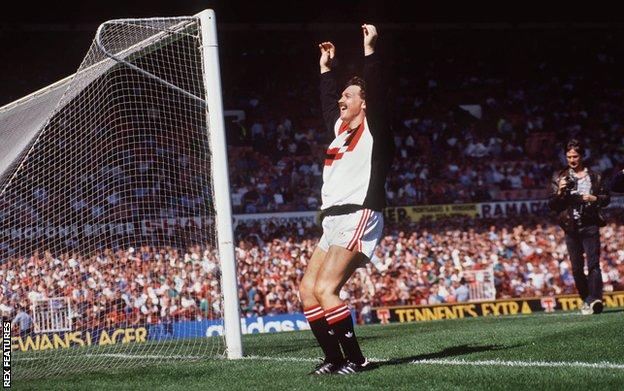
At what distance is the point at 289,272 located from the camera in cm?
2356

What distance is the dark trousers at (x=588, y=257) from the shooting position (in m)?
11.9

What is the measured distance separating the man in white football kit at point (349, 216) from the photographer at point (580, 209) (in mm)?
5384

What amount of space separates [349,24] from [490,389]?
3104cm

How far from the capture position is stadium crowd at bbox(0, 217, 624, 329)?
50.9 feet

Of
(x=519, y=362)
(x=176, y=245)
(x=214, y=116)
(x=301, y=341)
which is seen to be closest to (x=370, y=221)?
(x=519, y=362)

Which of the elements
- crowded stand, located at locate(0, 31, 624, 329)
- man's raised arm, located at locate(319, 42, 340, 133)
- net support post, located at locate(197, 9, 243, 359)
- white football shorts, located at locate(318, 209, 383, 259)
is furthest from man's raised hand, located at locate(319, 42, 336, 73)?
crowded stand, located at locate(0, 31, 624, 329)

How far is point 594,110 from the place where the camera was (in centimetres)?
3562

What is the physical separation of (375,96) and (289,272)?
17.0 meters

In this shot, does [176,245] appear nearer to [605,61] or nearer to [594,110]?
[594,110]

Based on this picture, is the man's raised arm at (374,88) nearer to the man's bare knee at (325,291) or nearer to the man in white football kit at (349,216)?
the man in white football kit at (349,216)

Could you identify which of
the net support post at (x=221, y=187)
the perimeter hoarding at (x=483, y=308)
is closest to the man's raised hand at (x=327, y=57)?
the net support post at (x=221, y=187)

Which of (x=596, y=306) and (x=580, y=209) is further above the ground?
(x=580, y=209)

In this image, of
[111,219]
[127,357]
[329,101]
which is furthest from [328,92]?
[111,219]

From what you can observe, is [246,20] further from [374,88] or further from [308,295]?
[308,295]
